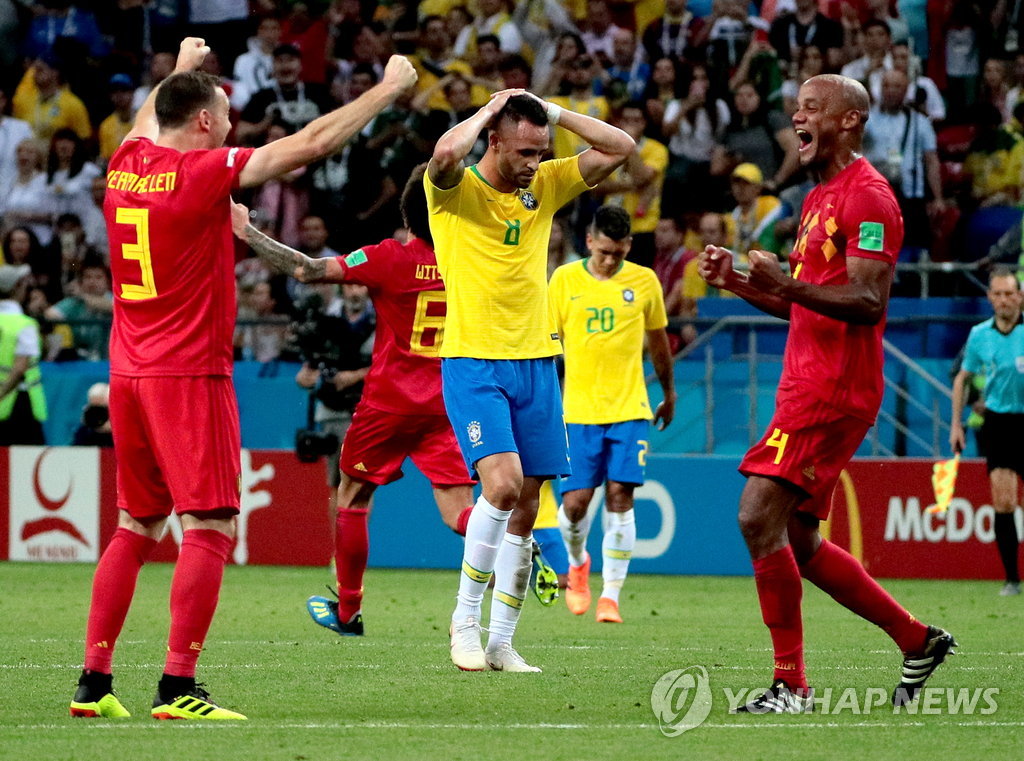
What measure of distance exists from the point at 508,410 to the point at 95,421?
30.3 ft

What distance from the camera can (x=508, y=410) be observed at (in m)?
7.88

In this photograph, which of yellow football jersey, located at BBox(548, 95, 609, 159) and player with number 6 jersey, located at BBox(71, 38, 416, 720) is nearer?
player with number 6 jersey, located at BBox(71, 38, 416, 720)

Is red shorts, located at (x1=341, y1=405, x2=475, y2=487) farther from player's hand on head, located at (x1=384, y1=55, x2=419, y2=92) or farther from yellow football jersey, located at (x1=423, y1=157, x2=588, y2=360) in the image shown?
player's hand on head, located at (x1=384, y1=55, x2=419, y2=92)

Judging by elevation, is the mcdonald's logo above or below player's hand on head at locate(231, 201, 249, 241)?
below

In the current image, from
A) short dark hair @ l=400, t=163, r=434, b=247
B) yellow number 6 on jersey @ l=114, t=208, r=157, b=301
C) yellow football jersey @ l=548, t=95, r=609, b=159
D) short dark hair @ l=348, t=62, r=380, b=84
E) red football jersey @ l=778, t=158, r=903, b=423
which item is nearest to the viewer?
yellow number 6 on jersey @ l=114, t=208, r=157, b=301

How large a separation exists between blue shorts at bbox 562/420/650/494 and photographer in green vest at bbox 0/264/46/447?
6754mm

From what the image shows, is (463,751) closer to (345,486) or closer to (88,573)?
(345,486)

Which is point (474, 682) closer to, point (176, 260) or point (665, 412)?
point (176, 260)

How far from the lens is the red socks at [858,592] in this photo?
6918 millimetres

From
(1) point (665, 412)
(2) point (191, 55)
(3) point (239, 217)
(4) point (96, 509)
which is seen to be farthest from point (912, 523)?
(2) point (191, 55)

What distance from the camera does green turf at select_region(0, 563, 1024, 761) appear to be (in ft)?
18.9

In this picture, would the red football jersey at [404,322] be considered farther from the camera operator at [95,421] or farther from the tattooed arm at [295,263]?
the camera operator at [95,421]

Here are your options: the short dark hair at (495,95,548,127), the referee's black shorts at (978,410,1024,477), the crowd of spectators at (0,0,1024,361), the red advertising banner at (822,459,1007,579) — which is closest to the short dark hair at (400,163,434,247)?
the short dark hair at (495,95,548,127)

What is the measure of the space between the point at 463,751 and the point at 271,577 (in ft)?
30.2
